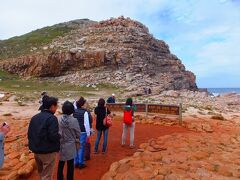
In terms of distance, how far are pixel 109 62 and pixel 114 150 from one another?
37825mm

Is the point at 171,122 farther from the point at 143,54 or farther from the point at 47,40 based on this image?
the point at 47,40

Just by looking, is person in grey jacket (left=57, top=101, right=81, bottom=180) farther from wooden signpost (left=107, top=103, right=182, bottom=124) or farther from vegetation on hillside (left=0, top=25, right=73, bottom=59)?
vegetation on hillside (left=0, top=25, right=73, bottom=59)

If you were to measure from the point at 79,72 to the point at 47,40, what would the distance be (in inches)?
702

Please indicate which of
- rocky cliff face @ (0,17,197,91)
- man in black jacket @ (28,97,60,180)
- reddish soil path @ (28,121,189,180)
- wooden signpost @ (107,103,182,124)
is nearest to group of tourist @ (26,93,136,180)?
man in black jacket @ (28,97,60,180)

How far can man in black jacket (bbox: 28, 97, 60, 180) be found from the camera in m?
5.87

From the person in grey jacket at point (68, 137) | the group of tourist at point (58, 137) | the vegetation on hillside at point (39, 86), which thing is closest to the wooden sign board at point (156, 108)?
the group of tourist at point (58, 137)

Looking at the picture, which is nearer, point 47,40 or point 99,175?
point 99,175

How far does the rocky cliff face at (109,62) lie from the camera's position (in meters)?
46.1

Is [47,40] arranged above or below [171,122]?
above

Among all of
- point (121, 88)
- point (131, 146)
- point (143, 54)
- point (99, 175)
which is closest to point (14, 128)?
point (131, 146)

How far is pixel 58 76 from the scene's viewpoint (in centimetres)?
4931

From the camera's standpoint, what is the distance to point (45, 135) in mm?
5895

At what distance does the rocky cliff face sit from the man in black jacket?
35.9m

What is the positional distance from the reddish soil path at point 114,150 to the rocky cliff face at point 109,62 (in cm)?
2691
